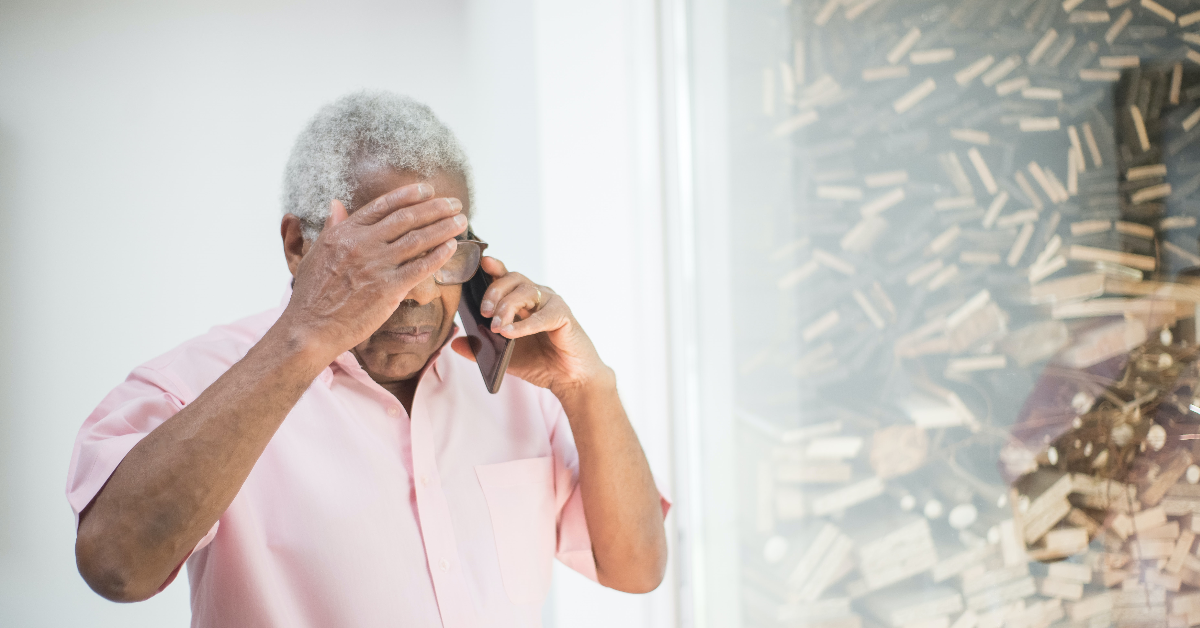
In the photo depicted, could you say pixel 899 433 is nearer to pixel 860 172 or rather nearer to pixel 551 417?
pixel 860 172

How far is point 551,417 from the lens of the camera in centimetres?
141

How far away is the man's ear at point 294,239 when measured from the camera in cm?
115

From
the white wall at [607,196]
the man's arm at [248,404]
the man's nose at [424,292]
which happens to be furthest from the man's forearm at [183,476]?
the white wall at [607,196]

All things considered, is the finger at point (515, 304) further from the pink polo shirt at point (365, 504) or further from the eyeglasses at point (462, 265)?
the pink polo shirt at point (365, 504)

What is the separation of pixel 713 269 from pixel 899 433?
774 millimetres

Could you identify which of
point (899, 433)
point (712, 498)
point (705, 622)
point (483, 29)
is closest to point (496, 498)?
point (899, 433)

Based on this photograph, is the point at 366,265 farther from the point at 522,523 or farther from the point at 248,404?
the point at 522,523

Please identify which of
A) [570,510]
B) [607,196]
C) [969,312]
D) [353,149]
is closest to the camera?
[353,149]

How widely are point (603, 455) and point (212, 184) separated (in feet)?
7.31

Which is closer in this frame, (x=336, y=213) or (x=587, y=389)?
(x=336, y=213)

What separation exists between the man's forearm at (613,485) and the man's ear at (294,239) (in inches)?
20.2

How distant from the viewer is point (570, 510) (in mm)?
1358

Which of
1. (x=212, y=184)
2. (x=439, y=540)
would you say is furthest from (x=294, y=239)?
(x=212, y=184)

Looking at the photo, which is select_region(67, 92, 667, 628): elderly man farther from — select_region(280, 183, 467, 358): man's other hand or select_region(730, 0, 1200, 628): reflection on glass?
select_region(730, 0, 1200, 628): reflection on glass
